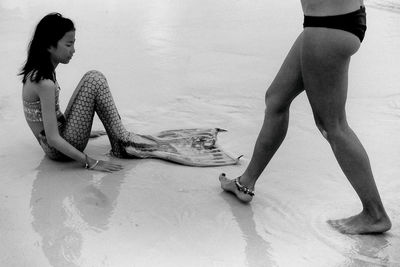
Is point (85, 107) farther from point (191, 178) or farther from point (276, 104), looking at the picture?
point (276, 104)

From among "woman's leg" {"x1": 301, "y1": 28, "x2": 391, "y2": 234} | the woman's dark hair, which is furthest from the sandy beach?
the woman's dark hair

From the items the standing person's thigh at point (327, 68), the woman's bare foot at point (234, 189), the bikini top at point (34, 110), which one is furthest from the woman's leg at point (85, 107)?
the standing person's thigh at point (327, 68)

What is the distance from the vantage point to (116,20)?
26.9 ft

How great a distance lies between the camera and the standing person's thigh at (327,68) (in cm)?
279

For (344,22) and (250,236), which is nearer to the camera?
(344,22)

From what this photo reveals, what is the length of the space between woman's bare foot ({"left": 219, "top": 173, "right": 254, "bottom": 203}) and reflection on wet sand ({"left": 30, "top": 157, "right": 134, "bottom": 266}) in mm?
592

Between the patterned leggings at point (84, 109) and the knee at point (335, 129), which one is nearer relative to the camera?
the knee at point (335, 129)

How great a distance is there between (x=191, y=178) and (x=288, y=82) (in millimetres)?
906

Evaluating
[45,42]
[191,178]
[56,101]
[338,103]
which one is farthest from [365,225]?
[45,42]

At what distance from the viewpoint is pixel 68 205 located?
10.7 ft

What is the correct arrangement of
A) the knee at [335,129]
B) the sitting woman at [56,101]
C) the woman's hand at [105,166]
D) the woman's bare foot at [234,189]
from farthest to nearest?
the woman's hand at [105,166] → the sitting woman at [56,101] → the woman's bare foot at [234,189] → the knee at [335,129]

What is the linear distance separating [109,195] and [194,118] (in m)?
1.46

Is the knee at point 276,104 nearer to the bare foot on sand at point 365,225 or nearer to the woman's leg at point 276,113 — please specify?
the woman's leg at point 276,113

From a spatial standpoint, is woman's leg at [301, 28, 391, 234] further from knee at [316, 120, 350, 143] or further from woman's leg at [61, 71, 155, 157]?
woman's leg at [61, 71, 155, 157]
